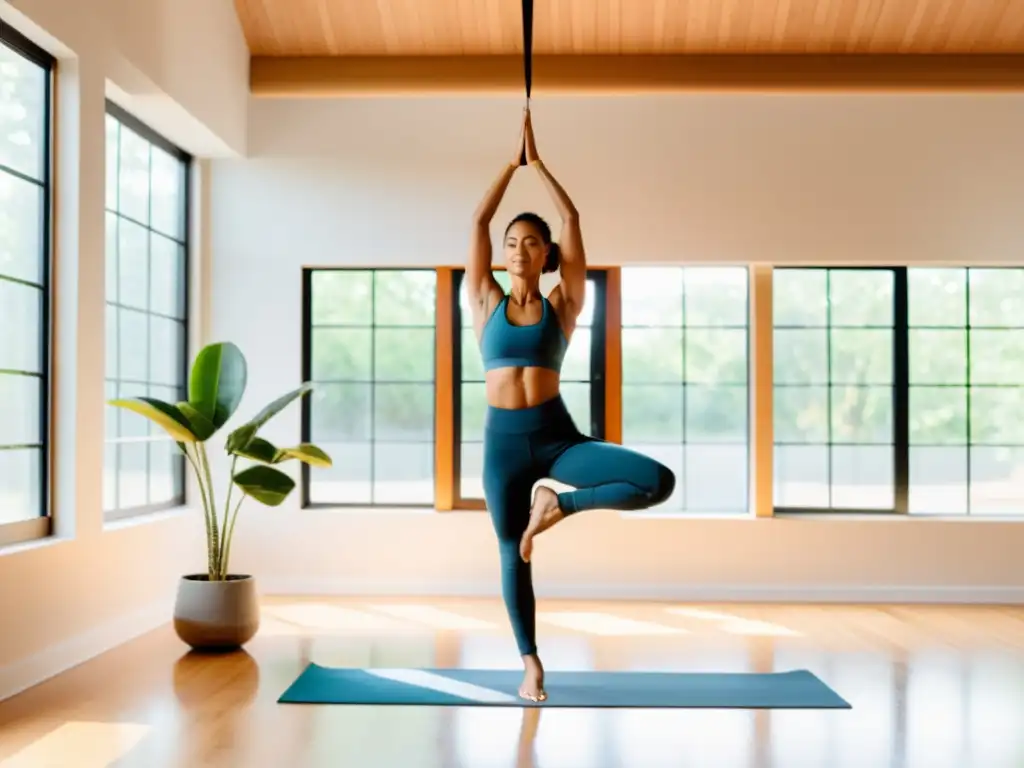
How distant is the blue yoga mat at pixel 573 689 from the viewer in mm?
3908

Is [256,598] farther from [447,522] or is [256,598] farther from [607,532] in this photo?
[607,532]

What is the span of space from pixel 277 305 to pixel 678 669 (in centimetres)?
326

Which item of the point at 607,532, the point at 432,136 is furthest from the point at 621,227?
the point at 607,532

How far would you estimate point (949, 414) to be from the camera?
6.51m

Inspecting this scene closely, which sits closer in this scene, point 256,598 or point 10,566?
point 10,566

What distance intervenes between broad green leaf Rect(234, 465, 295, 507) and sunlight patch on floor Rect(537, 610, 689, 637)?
1550 mm

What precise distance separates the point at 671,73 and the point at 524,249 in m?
2.72

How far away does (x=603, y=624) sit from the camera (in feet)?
18.2

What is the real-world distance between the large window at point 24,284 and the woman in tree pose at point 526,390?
1774 mm

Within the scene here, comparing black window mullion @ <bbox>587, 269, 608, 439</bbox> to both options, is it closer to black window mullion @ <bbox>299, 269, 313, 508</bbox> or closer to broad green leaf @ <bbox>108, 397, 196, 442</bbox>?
black window mullion @ <bbox>299, 269, 313, 508</bbox>

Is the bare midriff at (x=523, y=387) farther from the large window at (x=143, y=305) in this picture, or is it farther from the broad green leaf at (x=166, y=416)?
the large window at (x=143, y=305)

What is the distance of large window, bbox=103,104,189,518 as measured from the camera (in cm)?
538

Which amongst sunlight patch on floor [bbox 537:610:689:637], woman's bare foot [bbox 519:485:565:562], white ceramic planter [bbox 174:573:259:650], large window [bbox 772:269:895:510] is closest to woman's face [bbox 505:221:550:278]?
woman's bare foot [bbox 519:485:565:562]

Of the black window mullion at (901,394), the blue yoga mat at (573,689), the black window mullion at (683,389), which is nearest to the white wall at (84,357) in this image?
the blue yoga mat at (573,689)
